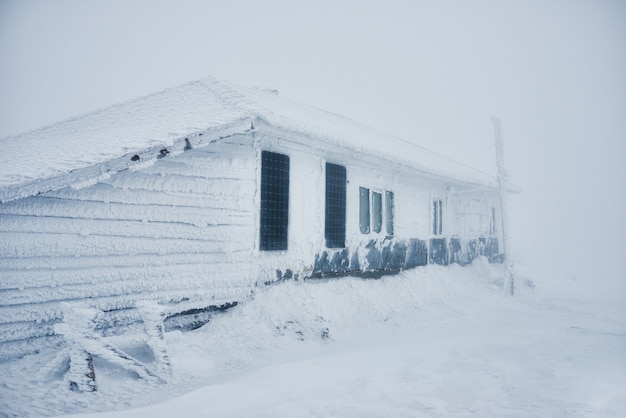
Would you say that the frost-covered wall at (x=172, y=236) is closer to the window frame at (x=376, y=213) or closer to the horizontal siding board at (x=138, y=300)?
the horizontal siding board at (x=138, y=300)

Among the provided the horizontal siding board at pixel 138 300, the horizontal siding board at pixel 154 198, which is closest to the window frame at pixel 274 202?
the horizontal siding board at pixel 154 198

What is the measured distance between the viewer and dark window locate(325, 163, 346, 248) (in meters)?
8.89

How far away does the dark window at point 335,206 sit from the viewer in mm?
8891

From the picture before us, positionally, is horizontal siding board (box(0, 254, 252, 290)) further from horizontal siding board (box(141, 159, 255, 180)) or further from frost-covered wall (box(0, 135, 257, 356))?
horizontal siding board (box(141, 159, 255, 180))

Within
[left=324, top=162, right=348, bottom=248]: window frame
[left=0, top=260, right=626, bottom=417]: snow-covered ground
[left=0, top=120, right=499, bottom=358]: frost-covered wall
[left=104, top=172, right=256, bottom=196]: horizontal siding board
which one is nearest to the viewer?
[left=0, top=260, right=626, bottom=417]: snow-covered ground

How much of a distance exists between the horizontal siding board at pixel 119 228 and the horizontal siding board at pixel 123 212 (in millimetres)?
69

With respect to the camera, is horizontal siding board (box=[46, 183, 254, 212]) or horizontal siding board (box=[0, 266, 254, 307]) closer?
horizontal siding board (box=[0, 266, 254, 307])

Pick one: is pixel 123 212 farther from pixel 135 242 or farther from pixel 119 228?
pixel 135 242

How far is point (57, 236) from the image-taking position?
5.00 metres

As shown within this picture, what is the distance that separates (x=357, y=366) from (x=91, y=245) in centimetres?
443

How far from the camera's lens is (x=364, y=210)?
10133 mm

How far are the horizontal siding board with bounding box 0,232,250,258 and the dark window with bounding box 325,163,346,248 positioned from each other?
3.06m

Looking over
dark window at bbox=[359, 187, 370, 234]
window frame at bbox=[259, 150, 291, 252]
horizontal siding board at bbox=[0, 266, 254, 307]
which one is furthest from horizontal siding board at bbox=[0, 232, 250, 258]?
dark window at bbox=[359, 187, 370, 234]

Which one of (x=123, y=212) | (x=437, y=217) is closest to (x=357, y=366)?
(x=123, y=212)
